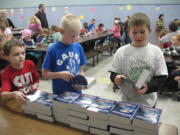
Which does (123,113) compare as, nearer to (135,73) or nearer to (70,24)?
(135,73)

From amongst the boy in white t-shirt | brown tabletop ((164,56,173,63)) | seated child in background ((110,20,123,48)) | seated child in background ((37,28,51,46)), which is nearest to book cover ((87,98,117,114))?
the boy in white t-shirt

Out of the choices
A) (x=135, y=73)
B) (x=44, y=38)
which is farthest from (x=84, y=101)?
(x=44, y=38)

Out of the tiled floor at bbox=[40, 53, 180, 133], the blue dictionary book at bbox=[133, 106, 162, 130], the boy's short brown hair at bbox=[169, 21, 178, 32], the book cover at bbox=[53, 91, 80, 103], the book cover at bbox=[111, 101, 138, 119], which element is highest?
the boy's short brown hair at bbox=[169, 21, 178, 32]

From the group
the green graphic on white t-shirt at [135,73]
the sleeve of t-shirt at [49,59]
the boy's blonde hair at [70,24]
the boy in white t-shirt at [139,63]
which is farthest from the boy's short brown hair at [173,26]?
the sleeve of t-shirt at [49,59]

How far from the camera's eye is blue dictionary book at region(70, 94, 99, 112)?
1.14m

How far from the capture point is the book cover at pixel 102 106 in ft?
3.61

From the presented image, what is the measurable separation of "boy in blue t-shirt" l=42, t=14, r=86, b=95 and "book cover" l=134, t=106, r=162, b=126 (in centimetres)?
70

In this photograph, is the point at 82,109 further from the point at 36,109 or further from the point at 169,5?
the point at 169,5

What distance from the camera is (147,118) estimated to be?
1.01 metres

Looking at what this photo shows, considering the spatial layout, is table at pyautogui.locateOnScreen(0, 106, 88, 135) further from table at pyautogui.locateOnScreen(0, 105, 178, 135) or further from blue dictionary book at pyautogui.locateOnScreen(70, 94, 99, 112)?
blue dictionary book at pyautogui.locateOnScreen(70, 94, 99, 112)

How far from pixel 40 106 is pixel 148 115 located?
742 millimetres

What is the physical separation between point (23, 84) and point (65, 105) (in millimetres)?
723

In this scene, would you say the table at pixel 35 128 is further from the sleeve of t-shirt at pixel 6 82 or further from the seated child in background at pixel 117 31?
the seated child in background at pixel 117 31

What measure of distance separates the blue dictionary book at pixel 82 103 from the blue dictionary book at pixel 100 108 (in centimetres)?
3
